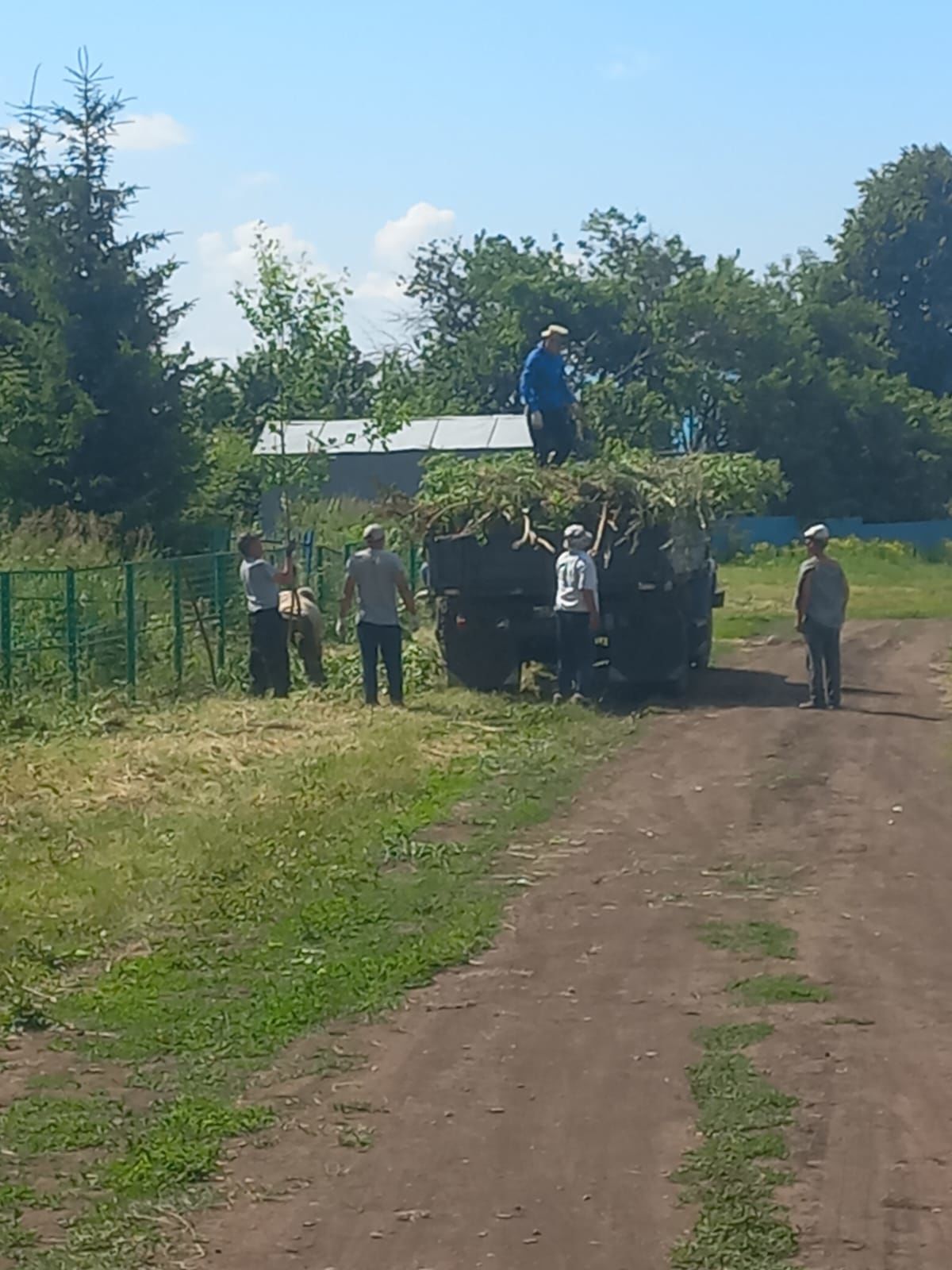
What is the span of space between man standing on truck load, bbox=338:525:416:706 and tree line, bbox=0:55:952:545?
173 inches

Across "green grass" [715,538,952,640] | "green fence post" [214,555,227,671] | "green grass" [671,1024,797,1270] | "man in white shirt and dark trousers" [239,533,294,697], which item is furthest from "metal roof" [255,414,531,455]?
"green grass" [671,1024,797,1270]

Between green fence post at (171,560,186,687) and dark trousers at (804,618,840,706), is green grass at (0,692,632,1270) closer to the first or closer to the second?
dark trousers at (804,618,840,706)

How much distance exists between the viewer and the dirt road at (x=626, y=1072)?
5.44 m

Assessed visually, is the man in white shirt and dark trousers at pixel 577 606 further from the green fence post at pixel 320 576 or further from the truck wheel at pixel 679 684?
the green fence post at pixel 320 576

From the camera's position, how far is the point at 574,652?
56.4ft

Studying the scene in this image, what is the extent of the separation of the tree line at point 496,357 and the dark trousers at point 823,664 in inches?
179

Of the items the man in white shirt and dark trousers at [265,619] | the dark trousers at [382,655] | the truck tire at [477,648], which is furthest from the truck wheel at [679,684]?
the man in white shirt and dark trousers at [265,619]

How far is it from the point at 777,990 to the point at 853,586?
31.1 metres

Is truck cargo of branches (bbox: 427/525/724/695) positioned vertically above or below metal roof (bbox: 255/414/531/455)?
below

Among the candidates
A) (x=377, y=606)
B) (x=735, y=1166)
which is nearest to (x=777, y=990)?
(x=735, y=1166)

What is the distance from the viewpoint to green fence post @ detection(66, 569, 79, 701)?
18.0m

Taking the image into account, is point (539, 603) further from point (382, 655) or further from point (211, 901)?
point (211, 901)

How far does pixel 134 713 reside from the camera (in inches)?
687

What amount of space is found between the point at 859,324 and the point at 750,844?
175ft
